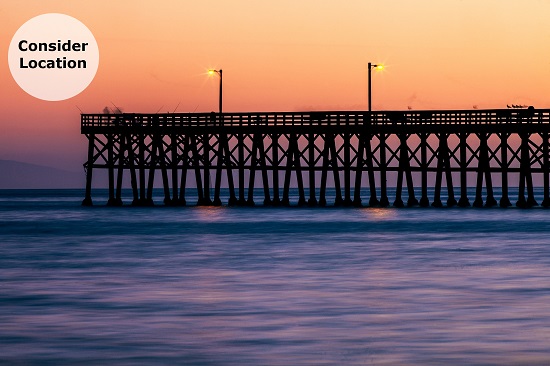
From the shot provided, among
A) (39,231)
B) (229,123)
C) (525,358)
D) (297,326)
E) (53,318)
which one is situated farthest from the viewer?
(229,123)

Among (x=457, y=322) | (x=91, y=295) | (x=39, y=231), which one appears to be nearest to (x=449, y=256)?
(x=91, y=295)

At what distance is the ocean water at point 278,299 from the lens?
14422mm

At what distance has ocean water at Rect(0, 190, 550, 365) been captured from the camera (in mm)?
14422

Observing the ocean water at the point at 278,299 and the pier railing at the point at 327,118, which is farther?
the pier railing at the point at 327,118

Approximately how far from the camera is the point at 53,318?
17.4m

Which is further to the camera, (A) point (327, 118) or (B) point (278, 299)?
(A) point (327, 118)

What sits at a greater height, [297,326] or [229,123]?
[229,123]

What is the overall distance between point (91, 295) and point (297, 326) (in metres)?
5.21

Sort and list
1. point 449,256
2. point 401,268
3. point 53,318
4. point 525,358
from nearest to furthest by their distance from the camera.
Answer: point 525,358, point 53,318, point 401,268, point 449,256

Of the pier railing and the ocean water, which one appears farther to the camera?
→ the pier railing

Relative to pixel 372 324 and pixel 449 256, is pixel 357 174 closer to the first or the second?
pixel 449 256

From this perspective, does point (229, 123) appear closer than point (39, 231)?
No

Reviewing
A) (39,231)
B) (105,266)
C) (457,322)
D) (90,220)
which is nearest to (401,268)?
(105,266)

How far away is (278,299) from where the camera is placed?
19828 millimetres
